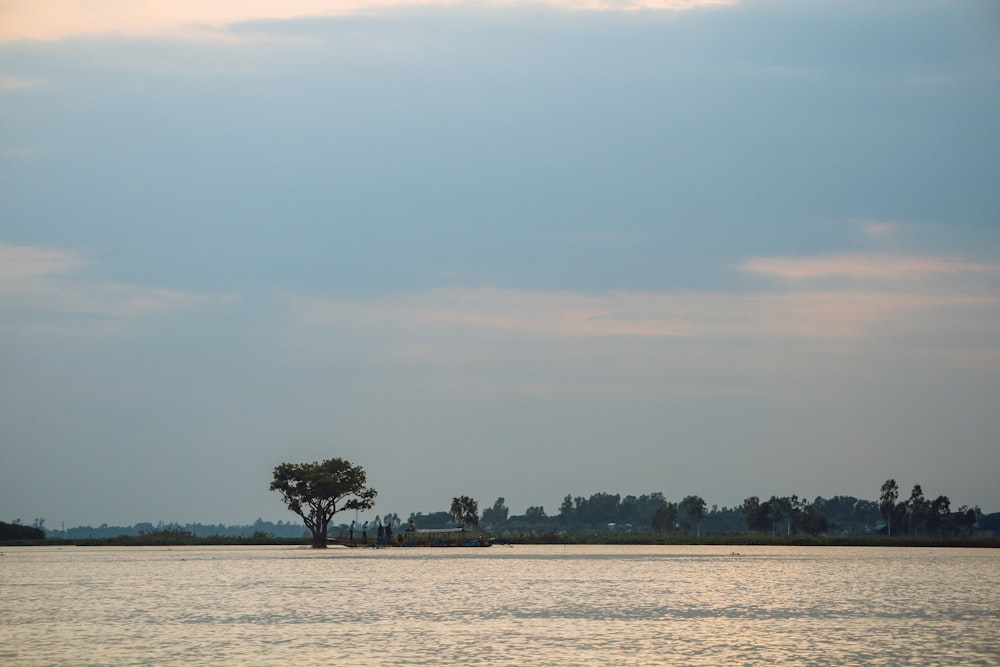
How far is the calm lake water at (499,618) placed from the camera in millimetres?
33500

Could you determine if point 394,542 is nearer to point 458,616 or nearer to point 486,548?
point 486,548

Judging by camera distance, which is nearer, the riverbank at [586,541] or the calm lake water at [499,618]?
the calm lake water at [499,618]

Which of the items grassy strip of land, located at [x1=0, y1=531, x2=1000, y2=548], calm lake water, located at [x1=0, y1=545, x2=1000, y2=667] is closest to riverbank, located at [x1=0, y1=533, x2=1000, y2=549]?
grassy strip of land, located at [x1=0, y1=531, x2=1000, y2=548]

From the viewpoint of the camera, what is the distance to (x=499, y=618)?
144 ft

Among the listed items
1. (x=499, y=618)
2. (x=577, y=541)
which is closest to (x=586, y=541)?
(x=577, y=541)

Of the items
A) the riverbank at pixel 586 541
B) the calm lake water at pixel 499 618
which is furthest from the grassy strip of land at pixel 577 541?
the calm lake water at pixel 499 618

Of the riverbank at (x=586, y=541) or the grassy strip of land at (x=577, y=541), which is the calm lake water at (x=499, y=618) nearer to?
the riverbank at (x=586, y=541)

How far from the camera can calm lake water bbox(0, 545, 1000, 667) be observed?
33.5m

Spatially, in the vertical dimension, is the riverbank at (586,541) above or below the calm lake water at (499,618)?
above

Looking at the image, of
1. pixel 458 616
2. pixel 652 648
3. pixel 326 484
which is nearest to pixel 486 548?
pixel 326 484

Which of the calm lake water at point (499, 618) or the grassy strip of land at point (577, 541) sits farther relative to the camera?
the grassy strip of land at point (577, 541)

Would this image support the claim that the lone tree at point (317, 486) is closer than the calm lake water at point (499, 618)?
No

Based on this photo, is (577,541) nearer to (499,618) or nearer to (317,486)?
(317,486)

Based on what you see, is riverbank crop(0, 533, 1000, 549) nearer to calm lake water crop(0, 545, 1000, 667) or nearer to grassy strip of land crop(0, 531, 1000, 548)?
grassy strip of land crop(0, 531, 1000, 548)
